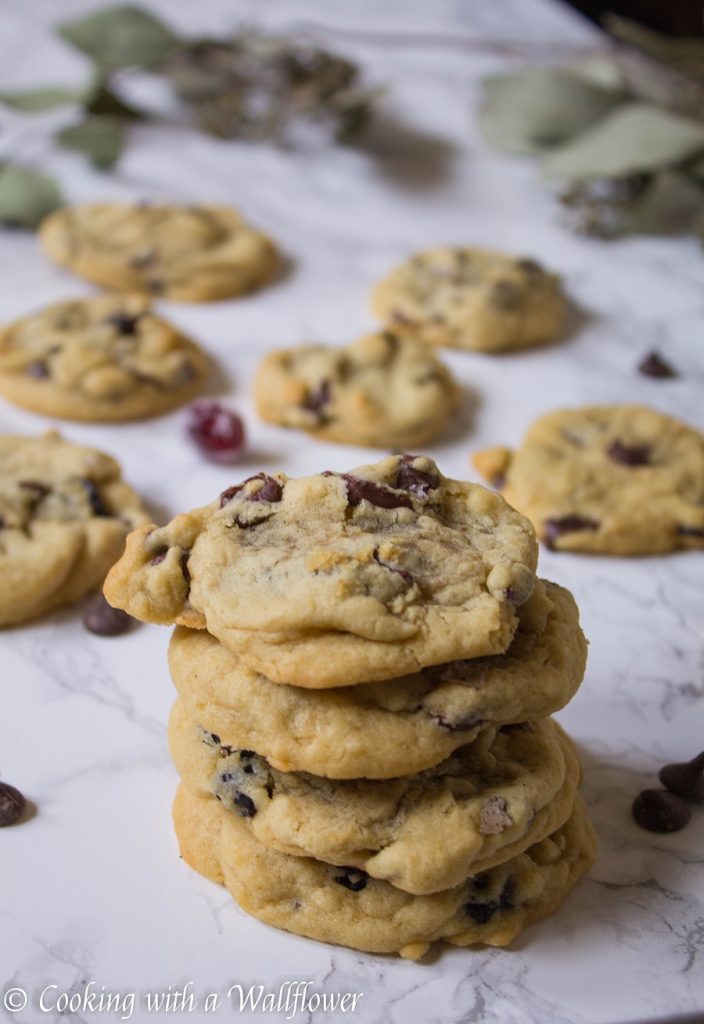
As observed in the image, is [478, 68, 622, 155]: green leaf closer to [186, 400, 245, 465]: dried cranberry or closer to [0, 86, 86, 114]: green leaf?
[0, 86, 86, 114]: green leaf

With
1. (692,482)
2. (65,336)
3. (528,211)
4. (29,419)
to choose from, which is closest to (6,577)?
A: (29,419)

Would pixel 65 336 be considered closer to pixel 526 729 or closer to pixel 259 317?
pixel 259 317

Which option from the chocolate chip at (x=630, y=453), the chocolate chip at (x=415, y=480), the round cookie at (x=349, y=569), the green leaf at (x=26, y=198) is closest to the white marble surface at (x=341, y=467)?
the green leaf at (x=26, y=198)

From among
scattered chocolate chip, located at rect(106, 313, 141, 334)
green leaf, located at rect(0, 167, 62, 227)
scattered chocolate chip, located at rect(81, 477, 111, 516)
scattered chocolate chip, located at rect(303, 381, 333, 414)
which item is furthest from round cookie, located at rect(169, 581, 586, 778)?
green leaf, located at rect(0, 167, 62, 227)

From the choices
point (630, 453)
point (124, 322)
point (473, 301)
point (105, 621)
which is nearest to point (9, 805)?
point (105, 621)

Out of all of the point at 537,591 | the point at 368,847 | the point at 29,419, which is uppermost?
the point at 537,591

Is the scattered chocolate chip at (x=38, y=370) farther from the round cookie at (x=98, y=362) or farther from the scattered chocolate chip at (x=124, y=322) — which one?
the scattered chocolate chip at (x=124, y=322)
